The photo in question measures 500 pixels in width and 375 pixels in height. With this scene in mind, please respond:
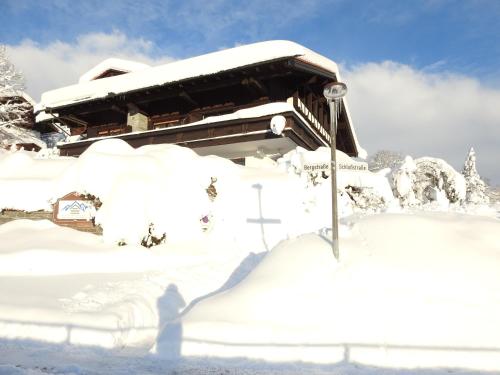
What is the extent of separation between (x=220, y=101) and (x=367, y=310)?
48.5 feet

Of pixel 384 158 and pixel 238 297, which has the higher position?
pixel 384 158

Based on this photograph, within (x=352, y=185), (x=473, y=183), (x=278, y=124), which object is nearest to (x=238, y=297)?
(x=352, y=185)

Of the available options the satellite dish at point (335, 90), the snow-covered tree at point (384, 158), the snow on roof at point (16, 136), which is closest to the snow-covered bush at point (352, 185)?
the satellite dish at point (335, 90)

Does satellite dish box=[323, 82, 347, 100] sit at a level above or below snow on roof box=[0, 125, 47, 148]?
below

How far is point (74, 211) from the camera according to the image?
9.26 m

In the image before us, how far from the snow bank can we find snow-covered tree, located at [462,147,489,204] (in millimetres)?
24648

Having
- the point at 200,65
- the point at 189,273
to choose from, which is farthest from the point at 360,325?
the point at 200,65

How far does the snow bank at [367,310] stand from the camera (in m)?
3.76

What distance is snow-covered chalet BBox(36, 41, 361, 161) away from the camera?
1401 centimetres

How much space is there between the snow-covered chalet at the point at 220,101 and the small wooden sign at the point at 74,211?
697 cm

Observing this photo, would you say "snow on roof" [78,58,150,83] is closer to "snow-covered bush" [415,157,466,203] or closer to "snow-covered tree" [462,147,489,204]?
"snow-covered bush" [415,157,466,203]

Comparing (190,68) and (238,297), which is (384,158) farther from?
(238,297)

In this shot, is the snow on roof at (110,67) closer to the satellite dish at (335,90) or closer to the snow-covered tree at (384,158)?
the satellite dish at (335,90)

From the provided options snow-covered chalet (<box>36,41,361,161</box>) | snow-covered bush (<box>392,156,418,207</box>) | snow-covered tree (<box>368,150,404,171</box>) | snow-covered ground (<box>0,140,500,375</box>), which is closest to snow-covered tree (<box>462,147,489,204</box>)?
snow-covered chalet (<box>36,41,361,161</box>)
